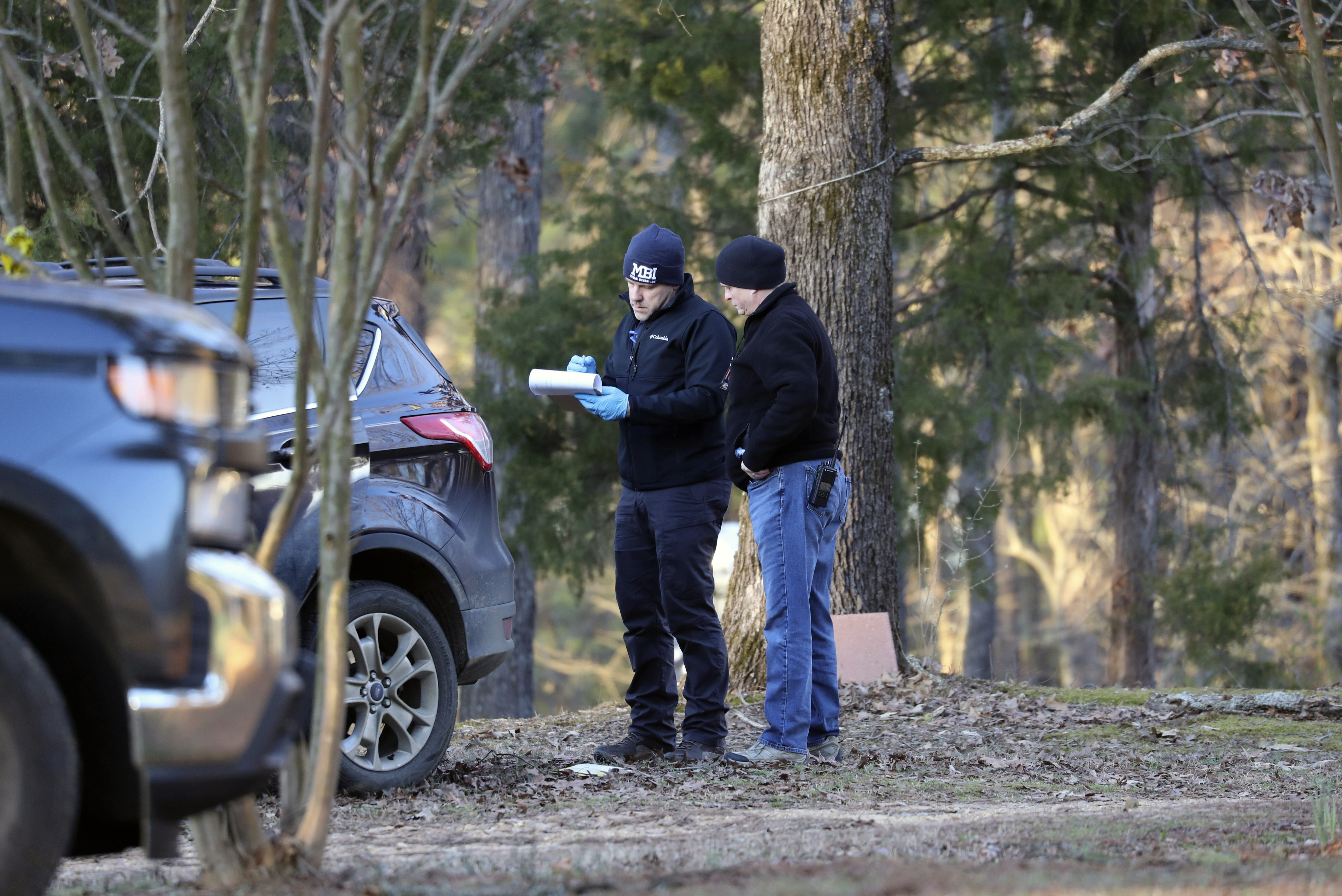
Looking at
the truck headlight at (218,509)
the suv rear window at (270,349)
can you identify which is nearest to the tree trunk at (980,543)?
the suv rear window at (270,349)

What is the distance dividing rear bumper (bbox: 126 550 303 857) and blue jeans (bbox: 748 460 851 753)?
3089mm

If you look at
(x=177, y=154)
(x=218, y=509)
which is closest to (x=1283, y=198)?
(x=177, y=154)

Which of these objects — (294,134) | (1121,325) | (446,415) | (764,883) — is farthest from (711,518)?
(1121,325)

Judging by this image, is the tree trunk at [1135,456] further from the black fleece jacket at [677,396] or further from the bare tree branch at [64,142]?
the bare tree branch at [64,142]

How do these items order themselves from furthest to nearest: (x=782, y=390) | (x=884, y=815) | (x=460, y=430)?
(x=782, y=390) < (x=460, y=430) < (x=884, y=815)

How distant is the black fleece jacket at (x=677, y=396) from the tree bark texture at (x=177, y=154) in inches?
101

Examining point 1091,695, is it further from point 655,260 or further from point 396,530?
point 396,530

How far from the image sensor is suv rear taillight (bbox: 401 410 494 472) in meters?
5.25

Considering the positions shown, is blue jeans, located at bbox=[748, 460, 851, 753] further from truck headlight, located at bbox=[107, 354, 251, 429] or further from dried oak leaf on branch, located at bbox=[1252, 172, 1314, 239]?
dried oak leaf on branch, located at bbox=[1252, 172, 1314, 239]

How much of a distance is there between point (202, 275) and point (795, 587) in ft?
8.51

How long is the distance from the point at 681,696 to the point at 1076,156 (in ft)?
19.3

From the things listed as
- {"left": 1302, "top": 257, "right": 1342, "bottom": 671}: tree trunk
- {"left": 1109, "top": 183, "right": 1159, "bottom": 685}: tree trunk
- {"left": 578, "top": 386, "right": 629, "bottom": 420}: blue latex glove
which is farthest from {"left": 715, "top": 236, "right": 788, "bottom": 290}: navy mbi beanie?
{"left": 1302, "top": 257, "right": 1342, "bottom": 671}: tree trunk

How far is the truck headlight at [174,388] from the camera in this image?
8.85 ft

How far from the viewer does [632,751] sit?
602cm
